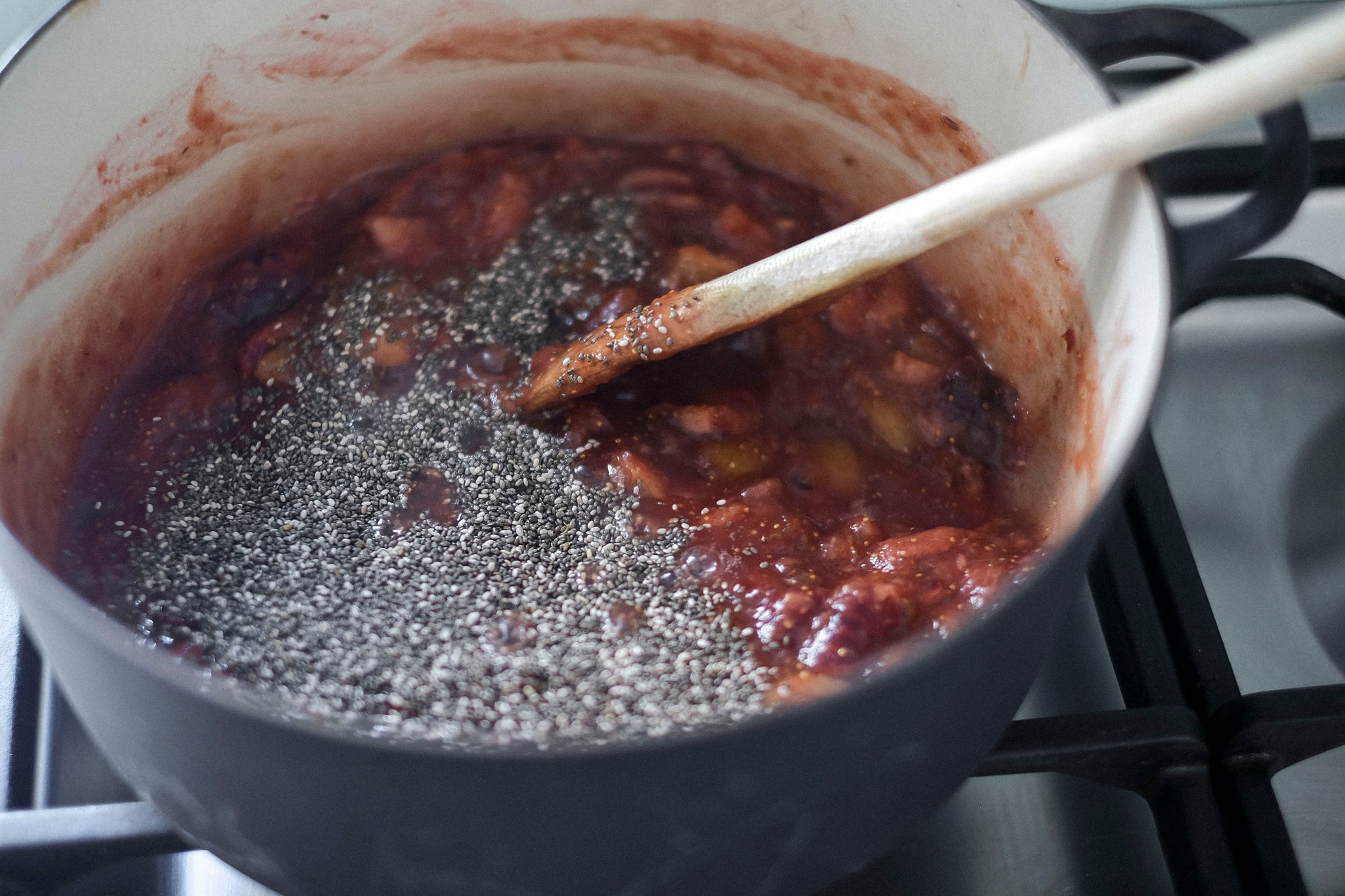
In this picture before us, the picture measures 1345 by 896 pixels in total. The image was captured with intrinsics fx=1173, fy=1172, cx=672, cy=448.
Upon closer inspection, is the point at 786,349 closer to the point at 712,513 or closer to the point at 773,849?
the point at 712,513

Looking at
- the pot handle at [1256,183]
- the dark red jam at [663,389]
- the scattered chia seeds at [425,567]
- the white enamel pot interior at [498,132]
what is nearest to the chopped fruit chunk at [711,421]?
the dark red jam at [663,389]

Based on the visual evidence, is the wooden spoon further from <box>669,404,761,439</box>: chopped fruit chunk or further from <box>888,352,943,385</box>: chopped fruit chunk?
<box>888,352,943,385</box>: chopped fruit chunk

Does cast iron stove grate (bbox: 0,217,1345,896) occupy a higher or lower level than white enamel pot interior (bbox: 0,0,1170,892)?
lower

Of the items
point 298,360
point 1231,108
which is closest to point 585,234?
point 298,360

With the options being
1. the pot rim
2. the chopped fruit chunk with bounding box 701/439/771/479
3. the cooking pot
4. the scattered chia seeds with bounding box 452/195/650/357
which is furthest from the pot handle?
the scattered chia seeds with bounding box 452/195/650/357

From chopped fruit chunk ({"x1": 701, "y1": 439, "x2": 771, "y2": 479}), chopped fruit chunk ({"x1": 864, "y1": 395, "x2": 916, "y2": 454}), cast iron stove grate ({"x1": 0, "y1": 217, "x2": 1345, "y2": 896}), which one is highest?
chopped fruit chunk ({"x1": 701, "y1": 439, "x2": 771, "y2": 479})

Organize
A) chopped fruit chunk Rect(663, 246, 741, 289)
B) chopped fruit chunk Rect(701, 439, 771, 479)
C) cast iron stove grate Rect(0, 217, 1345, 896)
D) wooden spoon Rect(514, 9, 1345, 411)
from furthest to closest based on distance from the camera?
1. chopped fruit chunk Rect(663, 246, 741, 289)
2. chopped fruit chunk Rect(701, 439, 771, 479)
3. cast iron stove grate Rect(0, 217, 1345, 896)
4. wooden spoon Rect(514, 9, 1345, 411)

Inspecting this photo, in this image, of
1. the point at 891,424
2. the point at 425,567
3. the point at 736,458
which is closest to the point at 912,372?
the point at 891,424

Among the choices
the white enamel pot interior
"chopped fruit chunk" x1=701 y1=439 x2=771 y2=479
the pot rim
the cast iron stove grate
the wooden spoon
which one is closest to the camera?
the pot rim
